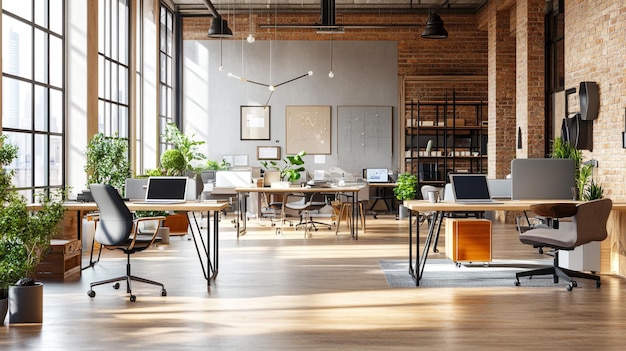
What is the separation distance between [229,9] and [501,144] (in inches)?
257

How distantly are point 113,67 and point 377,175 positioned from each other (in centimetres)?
618

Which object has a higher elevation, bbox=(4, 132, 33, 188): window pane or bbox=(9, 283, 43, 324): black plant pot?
bbox=(4, 132, 33, 188): window pane

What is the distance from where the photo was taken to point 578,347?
4.41 meters

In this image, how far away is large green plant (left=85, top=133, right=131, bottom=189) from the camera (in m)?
8.97

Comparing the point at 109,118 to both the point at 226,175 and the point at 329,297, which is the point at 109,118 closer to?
the point at 226,175

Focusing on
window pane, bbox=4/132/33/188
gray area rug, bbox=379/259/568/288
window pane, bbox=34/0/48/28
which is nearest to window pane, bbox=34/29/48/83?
window pane, bbox=34/0/48/28

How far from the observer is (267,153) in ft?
52.9

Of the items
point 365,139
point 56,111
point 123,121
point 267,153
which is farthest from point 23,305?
point 365,139

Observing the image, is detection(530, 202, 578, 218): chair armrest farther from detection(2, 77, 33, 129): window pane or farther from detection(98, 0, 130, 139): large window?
detection(98, 0, 130, 139): large window

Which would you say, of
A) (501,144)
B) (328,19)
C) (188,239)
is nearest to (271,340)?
(188,239)

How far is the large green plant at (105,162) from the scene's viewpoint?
8.97 m

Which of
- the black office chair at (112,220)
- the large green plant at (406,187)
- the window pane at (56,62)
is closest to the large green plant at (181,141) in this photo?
the large green plant at (406,187)

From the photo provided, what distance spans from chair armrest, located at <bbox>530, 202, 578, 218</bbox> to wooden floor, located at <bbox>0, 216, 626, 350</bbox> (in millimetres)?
667

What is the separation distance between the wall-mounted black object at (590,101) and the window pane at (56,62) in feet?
21.3
